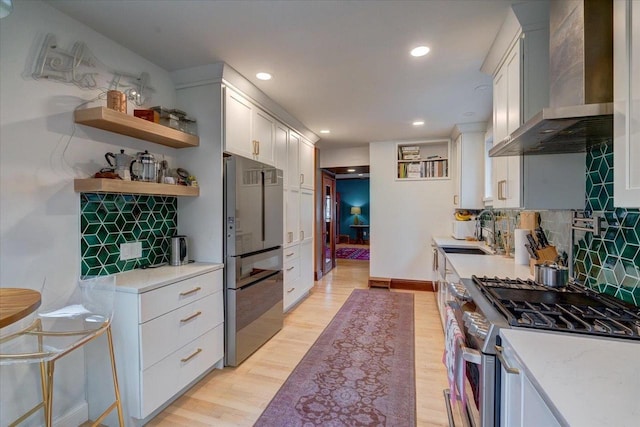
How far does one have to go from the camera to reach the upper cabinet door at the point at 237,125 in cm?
248

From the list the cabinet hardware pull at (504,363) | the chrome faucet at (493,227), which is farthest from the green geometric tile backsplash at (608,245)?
the chrome faucet at (493,227)

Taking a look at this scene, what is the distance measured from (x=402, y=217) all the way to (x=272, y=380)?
337 centimetres

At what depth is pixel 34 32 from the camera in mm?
1607

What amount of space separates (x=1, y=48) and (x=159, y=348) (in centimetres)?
181

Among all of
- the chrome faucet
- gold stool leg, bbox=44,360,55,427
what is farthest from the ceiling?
gold stool leg, bbox=44,360,55,427

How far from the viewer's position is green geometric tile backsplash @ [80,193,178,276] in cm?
189

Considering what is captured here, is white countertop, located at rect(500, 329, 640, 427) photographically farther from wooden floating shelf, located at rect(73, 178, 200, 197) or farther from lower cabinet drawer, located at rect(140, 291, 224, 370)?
wooden floating shelf, located at rect(73, 178, 200, 197)

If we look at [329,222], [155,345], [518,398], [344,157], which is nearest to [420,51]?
[518,398]

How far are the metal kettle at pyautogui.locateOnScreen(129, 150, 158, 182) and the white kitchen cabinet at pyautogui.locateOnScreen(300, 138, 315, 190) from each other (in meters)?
2.20

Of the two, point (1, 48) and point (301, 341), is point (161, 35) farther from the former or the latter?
point (301, 341)

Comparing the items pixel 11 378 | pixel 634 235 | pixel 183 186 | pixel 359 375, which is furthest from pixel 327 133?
pixel 11 378

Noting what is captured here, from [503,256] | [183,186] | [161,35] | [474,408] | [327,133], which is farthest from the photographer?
[327,133]

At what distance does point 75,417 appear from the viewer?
5.78ft

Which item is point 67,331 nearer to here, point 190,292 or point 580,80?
point 190,292
